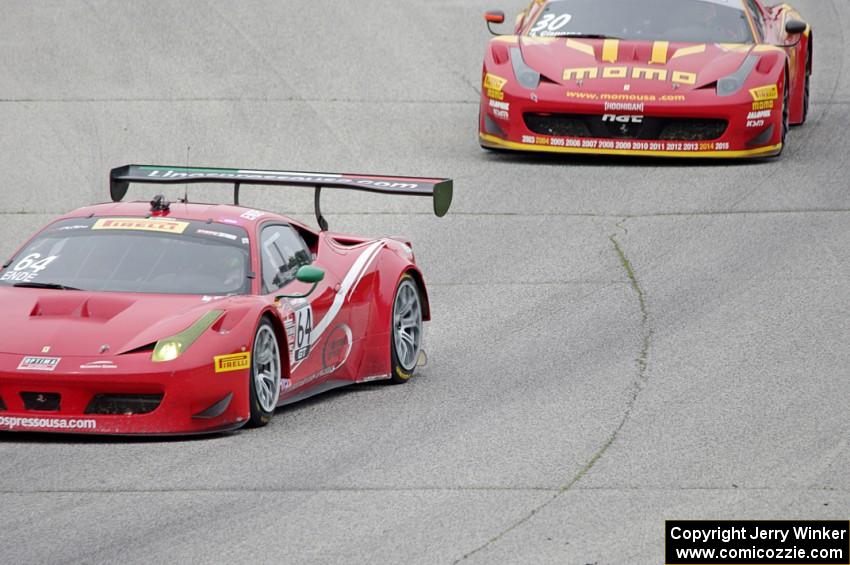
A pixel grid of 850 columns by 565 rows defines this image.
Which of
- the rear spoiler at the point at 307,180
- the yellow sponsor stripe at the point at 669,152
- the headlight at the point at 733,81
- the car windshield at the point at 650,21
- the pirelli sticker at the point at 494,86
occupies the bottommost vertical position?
the yellow sponsor stripe at the point at 669,152

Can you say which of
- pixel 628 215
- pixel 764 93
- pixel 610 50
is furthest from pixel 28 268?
pixel 764 93

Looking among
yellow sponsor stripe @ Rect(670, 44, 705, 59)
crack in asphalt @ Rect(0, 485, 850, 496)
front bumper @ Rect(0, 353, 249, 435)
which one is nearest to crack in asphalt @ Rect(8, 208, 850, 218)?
yellow sponsor stripe @ Rect(670, 44, 705, 59)

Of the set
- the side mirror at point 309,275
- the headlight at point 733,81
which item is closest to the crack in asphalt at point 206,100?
the headlight at point 733,81

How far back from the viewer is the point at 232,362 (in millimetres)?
8234

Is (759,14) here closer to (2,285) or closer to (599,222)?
(599,222)

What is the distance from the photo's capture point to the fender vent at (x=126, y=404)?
8.05 meters

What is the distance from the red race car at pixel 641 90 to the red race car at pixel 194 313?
4.62 metres

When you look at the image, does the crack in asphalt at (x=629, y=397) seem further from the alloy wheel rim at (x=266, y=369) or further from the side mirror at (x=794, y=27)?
the side mirror at (x=794, y=27)

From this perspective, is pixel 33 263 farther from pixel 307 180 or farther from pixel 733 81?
pixel 733 81

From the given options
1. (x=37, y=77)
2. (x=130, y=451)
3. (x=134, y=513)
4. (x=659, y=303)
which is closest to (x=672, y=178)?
(x=659, y=303)

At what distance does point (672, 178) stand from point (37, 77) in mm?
6686

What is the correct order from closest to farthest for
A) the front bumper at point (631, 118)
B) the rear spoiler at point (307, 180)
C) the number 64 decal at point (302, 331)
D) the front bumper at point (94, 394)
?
the front bumper at point (94, 394) < the number 64 decal at point (302, 331) < the rear spoiler at point (307, 180) < the front bumper at point (631, 118)

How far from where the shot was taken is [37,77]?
695 inches

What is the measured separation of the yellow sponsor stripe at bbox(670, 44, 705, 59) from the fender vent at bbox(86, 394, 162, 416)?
837cm
